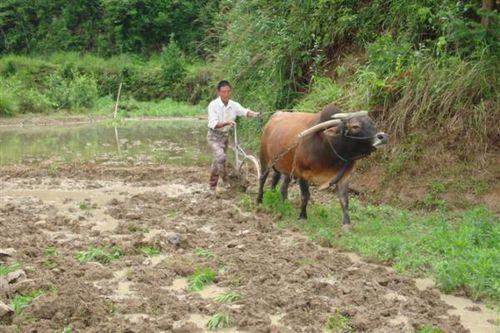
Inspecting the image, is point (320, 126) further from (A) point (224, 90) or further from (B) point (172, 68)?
(B) point (172, 68)

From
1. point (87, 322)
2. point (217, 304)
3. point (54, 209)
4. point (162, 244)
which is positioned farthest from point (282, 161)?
point (87, 322)

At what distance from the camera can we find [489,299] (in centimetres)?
592

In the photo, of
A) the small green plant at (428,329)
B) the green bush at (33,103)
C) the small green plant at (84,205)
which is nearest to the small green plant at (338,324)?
the small green plant at (428,329)

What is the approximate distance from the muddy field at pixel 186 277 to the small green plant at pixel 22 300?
0.06 m

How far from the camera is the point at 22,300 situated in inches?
227

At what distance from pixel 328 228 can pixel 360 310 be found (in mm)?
3161

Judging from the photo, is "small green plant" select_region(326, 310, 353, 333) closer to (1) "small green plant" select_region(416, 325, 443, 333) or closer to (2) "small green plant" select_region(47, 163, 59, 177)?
(1) "small green plant" select_region(416, 325, 443, 333)

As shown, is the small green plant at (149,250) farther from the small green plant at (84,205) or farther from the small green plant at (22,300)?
the small green plant at (84,205)

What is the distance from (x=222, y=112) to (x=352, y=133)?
11.4 feet

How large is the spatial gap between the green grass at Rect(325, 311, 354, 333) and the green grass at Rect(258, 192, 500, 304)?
134 centimetres

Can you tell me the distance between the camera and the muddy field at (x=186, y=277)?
5.39 m

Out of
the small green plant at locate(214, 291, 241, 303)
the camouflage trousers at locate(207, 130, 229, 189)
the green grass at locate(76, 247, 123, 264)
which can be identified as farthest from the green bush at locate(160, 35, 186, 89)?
the small green plant at locate(214, 291, 241, 303)

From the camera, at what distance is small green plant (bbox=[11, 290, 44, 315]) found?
5562mm

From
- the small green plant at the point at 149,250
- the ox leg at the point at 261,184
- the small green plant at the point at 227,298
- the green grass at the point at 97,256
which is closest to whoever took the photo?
the small green plant at the point at 227,298
